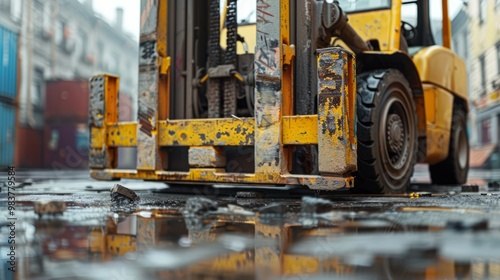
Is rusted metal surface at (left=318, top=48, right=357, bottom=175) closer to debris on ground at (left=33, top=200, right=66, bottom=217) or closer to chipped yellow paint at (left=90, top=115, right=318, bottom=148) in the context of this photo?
chipped yellow paint at (left=90, top=115, right=318, bottom=148)

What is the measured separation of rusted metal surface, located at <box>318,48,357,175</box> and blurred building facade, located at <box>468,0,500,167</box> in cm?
1745

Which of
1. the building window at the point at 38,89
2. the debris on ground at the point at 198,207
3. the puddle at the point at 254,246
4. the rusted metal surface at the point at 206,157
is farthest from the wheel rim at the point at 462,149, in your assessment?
the building window at the point at 38,89

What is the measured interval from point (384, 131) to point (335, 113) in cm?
76

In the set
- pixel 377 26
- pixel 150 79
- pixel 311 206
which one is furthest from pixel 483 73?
pixel 311 206

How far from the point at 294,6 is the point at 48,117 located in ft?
57.6

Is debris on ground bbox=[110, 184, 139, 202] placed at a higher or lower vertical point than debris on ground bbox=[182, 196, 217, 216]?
higher

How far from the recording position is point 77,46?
26172 mm

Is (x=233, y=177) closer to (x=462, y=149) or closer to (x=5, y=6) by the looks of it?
(x=462, y=149)

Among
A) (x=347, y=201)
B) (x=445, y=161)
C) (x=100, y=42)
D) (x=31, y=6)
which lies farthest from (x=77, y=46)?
(x=347, y=201)

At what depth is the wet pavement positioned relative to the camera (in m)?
1.76

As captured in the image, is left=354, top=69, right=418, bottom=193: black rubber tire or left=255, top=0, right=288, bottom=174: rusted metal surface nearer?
left=255, top=0, right=288, bottom=174: rusted metal surface

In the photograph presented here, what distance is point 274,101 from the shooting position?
393 centimetres

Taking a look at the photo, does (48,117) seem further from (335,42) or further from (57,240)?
(57,240)

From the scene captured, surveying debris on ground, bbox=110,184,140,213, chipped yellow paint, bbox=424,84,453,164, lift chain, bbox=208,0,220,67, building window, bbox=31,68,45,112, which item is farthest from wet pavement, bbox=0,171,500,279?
building window, bbox=31,68,45,112
